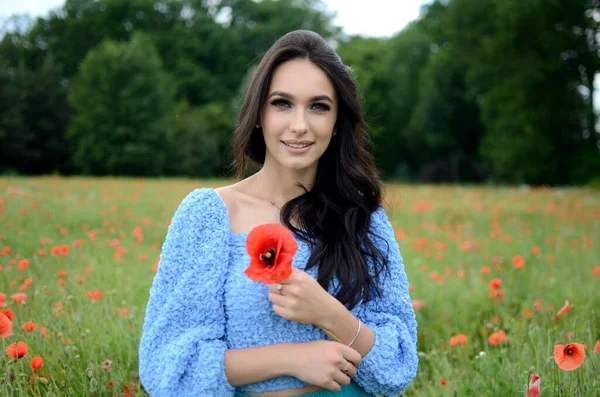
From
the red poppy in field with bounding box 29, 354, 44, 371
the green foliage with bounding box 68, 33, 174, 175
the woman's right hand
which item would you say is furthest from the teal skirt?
the green foliage with bounding box 68, 33, 174, 175

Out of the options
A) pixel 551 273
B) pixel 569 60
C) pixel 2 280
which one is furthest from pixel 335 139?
pixel 569 60

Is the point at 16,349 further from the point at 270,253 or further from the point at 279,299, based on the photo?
the point at 270,253

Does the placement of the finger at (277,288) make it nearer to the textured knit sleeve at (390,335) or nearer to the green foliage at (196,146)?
the textured knit sleeve at (390,335)

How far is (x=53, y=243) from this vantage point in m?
5.25

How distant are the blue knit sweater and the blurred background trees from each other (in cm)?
1778

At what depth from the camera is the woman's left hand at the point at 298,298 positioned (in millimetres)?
1640

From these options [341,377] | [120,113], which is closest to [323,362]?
[341,377]

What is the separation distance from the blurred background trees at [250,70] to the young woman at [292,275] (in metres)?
17.5

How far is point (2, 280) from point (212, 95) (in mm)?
40073

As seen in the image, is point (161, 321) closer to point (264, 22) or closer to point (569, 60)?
point (569, 60)

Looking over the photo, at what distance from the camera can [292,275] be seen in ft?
5.38

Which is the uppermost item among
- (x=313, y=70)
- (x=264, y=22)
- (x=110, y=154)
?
(x=264, y=22)

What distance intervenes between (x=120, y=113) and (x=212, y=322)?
32975mm

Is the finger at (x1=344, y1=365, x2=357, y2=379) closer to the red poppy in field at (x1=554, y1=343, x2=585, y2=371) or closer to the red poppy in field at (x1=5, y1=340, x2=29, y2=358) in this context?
the red poppy in field at (x1=554, y1=343, x2=585, y2=371)
